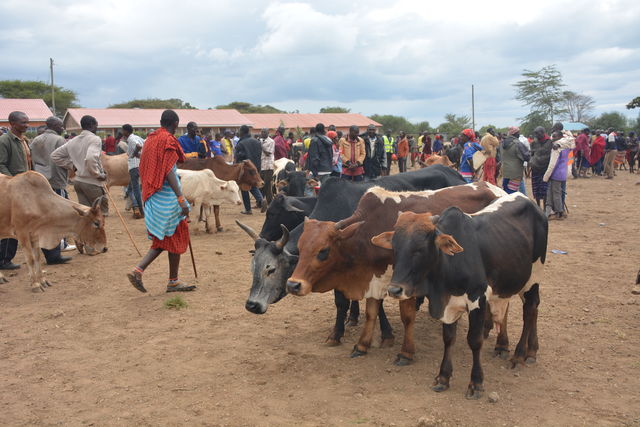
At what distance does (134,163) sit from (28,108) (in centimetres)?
3545

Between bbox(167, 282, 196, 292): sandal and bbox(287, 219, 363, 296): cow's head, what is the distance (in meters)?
2.75

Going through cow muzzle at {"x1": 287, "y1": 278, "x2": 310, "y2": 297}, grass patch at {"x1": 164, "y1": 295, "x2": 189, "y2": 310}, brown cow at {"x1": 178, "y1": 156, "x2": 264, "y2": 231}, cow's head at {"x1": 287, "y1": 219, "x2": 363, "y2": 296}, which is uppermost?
brown cow at {"x1": 178, "y1": 156, "x2": 264, "y2": 231}

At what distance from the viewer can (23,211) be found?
22.5 ft

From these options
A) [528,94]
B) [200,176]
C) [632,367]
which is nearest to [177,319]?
[632,367]

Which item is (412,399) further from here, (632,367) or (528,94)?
(528,94)

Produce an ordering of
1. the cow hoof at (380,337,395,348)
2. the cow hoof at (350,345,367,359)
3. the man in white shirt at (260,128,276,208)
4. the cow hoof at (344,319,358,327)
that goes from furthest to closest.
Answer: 1. the man in white shirt at (260,128,276,208)
2. the cow hoof at (344,319,358,327)
3. the cow hoof at (380,337,395,348)
4. the cow hoof at (350,345,367,359)

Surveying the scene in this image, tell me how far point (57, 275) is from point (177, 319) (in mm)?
3006

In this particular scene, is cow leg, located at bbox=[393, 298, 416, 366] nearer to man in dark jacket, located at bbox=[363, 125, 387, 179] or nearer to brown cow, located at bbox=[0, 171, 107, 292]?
brown cow, located at bbox=[0, 171, 107, 292]

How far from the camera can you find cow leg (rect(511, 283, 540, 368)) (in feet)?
14.8

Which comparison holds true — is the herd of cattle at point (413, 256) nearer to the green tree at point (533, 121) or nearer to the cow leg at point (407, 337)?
the cow leg at point (407, 337)

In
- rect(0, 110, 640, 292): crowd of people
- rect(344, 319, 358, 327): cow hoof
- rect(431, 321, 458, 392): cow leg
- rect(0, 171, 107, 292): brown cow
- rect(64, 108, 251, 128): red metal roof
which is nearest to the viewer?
rect(431, 321, 458, 392): cow leg

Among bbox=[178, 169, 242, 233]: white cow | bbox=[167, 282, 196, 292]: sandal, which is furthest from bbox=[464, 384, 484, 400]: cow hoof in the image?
bbox=[178, 169, 242, 233]: white cow

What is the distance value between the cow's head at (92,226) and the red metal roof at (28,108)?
1395 inches

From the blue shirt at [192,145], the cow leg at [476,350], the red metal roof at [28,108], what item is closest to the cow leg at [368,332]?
the cow leg at [476,350]
